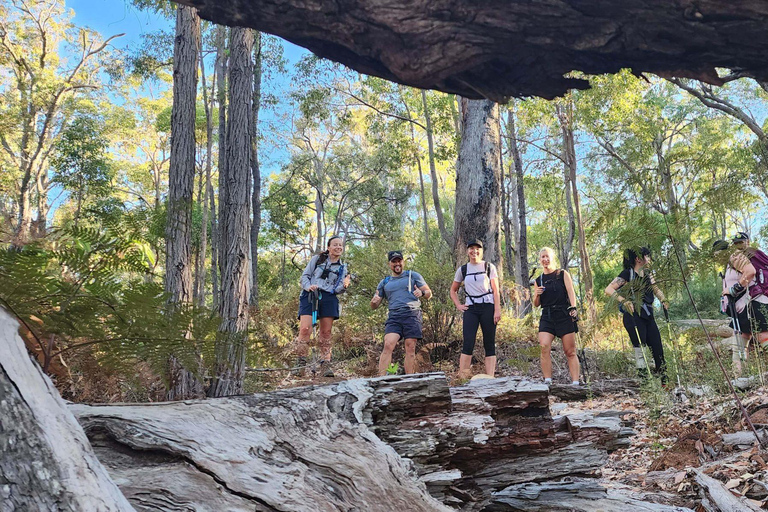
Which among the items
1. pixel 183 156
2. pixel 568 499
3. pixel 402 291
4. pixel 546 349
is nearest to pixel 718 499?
pixel 568 499

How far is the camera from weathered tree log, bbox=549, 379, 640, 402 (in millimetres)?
6168

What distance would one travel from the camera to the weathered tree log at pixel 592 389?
20.2 ft

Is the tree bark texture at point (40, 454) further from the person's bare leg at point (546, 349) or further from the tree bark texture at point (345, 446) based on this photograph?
the person's bare leg at point (546, 349)

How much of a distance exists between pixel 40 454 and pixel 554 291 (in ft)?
19.7

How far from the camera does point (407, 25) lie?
3295 mm

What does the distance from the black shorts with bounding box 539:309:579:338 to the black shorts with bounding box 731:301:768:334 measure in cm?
166

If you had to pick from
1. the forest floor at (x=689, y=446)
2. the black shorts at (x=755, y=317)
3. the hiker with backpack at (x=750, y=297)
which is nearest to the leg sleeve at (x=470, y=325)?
the forest floor at (x=689, y=446)

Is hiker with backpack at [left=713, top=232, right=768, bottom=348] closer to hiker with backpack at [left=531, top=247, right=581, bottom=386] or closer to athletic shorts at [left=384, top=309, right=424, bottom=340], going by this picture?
hiker with backpack at [left=531, top=247, right=581, bottom=386]

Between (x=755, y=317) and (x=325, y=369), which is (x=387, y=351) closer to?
(x=325, y=369)

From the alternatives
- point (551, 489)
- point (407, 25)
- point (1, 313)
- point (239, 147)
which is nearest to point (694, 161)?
point (407, 25)

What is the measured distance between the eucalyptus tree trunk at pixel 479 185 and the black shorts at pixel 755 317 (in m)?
4.21

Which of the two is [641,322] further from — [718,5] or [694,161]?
[718,5]

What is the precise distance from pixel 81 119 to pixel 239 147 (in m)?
17.0

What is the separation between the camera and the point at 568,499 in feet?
8.50
